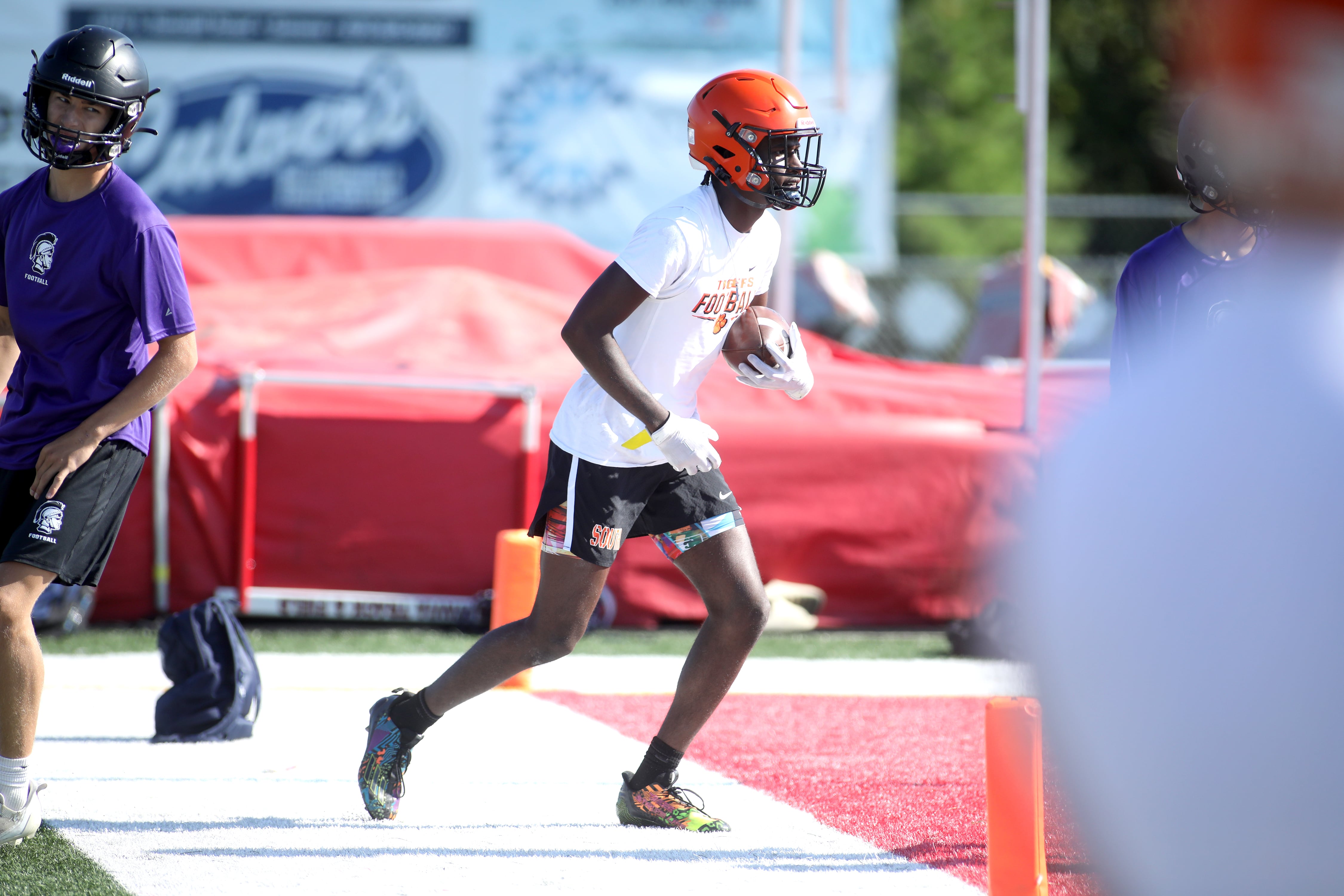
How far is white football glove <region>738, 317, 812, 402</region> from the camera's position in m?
4.14

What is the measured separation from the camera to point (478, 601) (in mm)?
7840

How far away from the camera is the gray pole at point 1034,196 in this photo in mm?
8336

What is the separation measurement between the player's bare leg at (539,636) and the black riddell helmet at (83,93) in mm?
1488

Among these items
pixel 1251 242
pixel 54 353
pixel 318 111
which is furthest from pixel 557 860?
pixel 318 111

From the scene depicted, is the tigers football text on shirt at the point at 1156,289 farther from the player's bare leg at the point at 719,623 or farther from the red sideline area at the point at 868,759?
the red sideline area at the point at 868,759

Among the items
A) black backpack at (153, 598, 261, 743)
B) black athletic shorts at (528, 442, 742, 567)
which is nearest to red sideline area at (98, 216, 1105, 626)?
black backpack at (153, 598, 261, 743)

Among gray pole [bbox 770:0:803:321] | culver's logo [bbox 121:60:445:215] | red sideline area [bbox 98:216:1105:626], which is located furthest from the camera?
culver's logo [bbox 121:60:445:215]

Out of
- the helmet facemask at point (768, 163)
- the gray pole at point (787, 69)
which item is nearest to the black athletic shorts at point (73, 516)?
the helmet facemask at point (768, 163)

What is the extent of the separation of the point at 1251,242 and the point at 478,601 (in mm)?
4832

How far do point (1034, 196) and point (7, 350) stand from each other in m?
5.83

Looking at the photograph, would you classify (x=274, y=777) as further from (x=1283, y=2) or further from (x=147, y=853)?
(x=1283, y=2)

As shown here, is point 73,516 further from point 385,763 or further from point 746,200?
point 746,200

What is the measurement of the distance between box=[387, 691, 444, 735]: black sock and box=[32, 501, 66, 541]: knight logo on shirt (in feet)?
3.16

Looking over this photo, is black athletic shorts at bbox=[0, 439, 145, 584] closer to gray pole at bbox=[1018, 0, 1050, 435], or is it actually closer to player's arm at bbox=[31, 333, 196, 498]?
player's arm at bbox=[31, 333, 196, 498]
